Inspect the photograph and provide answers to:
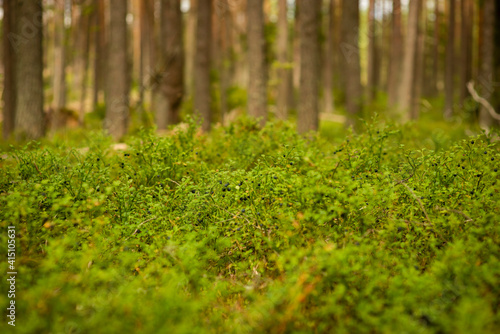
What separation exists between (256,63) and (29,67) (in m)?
5.07

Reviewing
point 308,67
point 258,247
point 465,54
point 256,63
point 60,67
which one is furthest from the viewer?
point 465,54

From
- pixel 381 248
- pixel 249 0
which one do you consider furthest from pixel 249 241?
pixel 249 0

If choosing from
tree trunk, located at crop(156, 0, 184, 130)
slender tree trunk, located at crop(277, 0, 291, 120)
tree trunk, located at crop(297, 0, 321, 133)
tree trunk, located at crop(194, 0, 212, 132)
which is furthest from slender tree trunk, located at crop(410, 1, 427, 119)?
tree trunk, located at crop(156, 0, 184, 130)

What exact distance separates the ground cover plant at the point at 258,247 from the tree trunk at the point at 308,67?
15.8ft

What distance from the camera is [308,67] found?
361 inches

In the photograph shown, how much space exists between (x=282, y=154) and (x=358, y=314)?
5.91 ft

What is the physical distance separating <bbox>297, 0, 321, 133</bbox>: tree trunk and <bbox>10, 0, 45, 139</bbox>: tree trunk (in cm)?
600

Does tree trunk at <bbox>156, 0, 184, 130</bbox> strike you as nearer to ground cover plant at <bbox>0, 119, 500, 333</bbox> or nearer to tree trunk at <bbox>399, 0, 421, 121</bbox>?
ground cover plant at <bbox>0, 119, 500, 333</bbox>

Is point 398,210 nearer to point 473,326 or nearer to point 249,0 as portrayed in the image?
point 473,326

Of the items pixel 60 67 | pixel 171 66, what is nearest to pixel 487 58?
pixel 171 66

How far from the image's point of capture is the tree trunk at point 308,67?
29.7ft

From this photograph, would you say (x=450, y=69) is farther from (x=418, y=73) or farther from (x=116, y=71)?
(x=116, y=71)

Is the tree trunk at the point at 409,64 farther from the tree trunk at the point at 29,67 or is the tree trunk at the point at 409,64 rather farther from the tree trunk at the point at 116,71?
the tree trunk at the point at 29,67

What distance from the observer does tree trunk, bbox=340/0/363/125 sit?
36.4 feet
